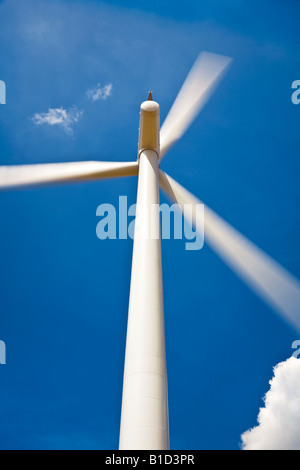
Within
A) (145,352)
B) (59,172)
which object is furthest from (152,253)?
(59,172)

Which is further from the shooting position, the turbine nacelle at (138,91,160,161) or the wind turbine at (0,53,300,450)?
the turbine nacelle at (138,91,160,161)

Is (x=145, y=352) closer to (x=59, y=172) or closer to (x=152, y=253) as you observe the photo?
(x=152, y=253)

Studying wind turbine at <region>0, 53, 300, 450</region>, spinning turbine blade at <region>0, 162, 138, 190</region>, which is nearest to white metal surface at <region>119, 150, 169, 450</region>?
wind turbine at <region>0, 53, 300, 450</region>

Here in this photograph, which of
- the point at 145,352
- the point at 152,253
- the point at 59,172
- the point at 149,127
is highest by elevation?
the point at 149,127

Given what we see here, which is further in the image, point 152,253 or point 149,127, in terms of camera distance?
point 149,127

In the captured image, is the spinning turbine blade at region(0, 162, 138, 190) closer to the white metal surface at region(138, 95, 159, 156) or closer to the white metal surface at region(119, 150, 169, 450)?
the white metal surface at region(138, 95, 159, 156)

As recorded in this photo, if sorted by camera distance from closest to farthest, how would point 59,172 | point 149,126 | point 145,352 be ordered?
point 145,352 < point 59,172 < point 149,126
